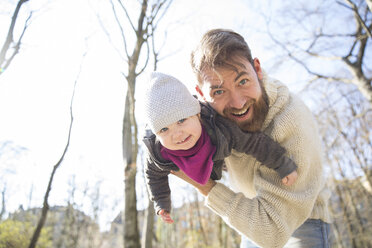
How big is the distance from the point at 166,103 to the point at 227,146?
0.44 meters

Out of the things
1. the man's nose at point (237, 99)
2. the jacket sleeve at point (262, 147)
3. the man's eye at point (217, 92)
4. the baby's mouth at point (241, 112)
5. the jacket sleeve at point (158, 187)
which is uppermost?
the man's eye at point (217, 92)

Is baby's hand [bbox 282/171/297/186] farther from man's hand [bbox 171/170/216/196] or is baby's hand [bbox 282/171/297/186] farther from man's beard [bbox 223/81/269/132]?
man's hand [bbox 171/170/216/196]

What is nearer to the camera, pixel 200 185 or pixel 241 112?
pixel 241 112

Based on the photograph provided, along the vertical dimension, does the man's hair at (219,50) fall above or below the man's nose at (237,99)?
above

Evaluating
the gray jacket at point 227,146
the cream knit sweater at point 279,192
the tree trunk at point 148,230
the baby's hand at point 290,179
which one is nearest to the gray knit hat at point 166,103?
the gray jacket at point 227,146

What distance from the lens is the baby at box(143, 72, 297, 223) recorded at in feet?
4.69

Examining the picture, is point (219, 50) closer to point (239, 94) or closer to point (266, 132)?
point (239, 94)

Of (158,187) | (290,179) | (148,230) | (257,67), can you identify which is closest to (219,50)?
(257,67)

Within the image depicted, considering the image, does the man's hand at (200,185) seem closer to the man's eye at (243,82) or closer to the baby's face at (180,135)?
the baby's face at (180,135)

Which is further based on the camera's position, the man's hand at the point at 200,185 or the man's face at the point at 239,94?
the man's hand at the point at 200,185

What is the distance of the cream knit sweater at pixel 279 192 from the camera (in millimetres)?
1458

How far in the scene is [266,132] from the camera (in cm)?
161

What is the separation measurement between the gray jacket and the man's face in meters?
0.05

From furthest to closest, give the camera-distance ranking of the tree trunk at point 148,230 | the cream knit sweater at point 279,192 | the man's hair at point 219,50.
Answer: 1. the tree trunk at point 148,230
2. the cream knit sweater at point 279,192
3. the man's hair at point 219,50
